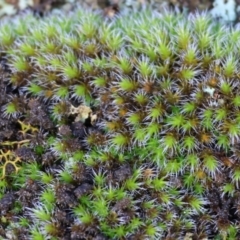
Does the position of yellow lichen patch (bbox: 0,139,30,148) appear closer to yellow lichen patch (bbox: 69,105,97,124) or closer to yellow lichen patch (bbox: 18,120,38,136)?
yellow lichen patch (bbox: 18,120,38,136)

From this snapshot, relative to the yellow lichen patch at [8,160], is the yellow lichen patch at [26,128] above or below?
above

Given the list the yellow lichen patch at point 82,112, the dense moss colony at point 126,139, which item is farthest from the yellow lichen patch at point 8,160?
the yellow lichen patch at point 82,112

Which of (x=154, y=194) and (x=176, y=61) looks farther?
(x=176, y=61)

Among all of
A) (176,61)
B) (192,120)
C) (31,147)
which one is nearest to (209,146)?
(192,120)

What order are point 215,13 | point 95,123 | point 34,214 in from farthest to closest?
point 215,13 < point 95,123 < point 34,214

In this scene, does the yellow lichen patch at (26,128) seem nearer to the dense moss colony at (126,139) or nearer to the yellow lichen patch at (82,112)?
the dense moss colony at (126,139)

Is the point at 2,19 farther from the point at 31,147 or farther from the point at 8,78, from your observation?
the point at 31,147

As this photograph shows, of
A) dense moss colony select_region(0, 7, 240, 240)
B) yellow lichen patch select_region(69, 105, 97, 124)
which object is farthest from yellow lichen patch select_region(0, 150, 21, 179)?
yellow lichen patch select_region(69, 105, 97, 124)

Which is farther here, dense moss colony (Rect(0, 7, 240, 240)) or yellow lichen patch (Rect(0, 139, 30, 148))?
yellow lichen patch (Rect(0, 139, 30, 148))
